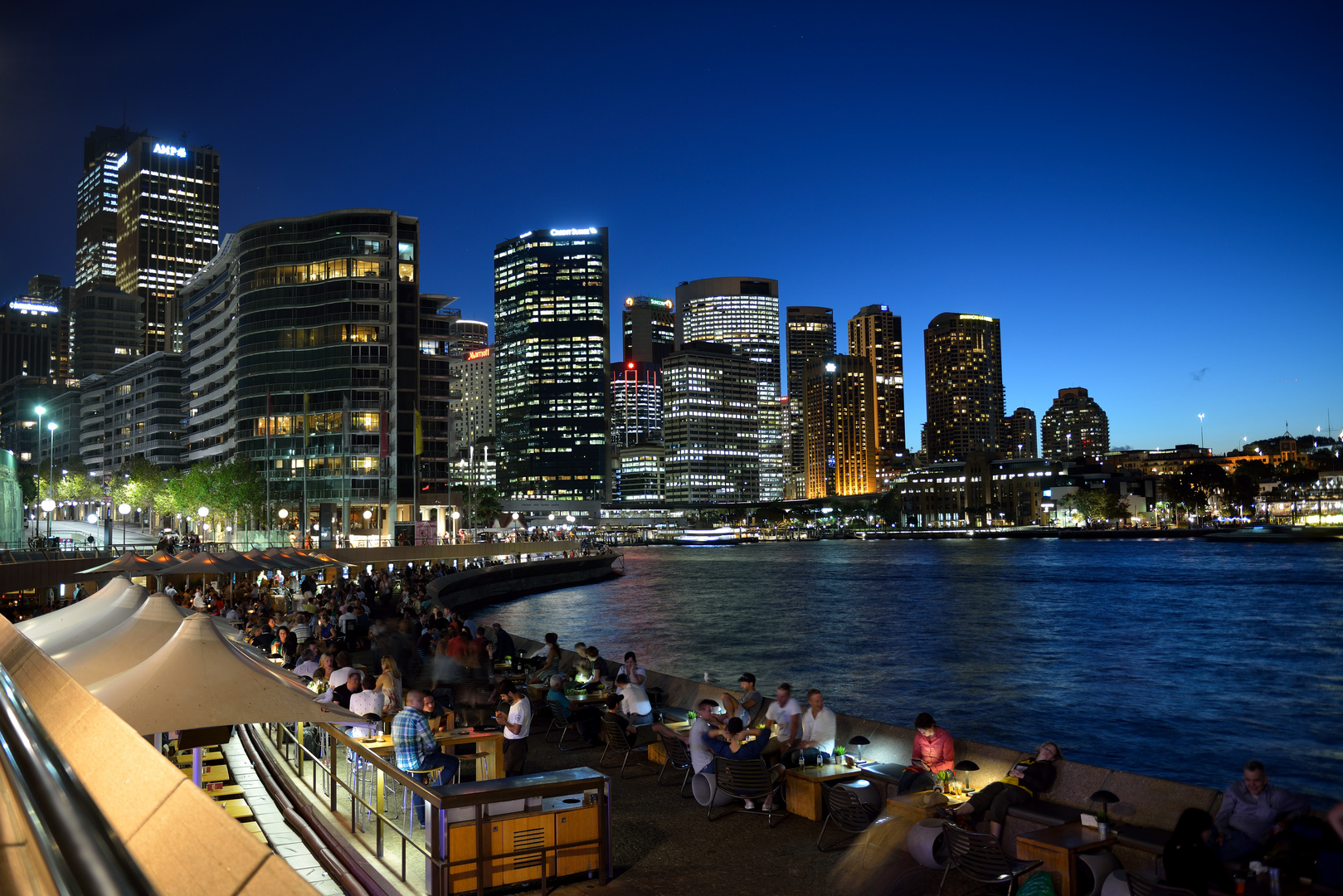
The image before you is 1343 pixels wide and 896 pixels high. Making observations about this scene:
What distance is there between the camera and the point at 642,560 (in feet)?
556

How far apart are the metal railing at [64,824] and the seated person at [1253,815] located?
30.4 ft

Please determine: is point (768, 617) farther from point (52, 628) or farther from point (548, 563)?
point (52, 628)

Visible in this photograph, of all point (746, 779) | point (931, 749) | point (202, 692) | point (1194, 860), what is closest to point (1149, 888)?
point (1194, 860)

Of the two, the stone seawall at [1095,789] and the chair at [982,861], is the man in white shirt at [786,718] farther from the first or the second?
the chair at [982,861]

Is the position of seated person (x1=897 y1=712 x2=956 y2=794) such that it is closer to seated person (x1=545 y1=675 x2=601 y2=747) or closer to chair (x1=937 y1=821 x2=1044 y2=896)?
chair (x1=937 y1=821 x2=1044 y2=896)

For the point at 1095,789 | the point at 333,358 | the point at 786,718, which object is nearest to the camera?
the point at 1095,789

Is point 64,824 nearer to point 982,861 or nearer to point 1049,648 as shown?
point 982,861

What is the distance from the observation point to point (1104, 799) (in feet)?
30.8

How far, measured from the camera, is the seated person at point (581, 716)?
15406 millimetres

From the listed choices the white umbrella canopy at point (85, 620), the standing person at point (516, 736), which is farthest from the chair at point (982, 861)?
the white umbrella canopy at point (85, 620)

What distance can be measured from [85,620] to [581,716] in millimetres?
7174

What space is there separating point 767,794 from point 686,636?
43.1 meters

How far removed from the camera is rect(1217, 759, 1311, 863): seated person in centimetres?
845

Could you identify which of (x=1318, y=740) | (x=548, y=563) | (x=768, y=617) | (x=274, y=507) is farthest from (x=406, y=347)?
(x=1318, y=740)
